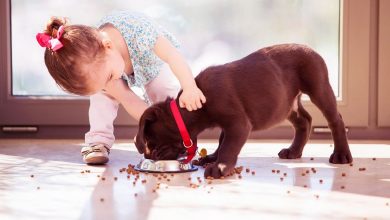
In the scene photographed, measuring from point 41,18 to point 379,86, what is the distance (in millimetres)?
1812

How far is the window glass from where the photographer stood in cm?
353

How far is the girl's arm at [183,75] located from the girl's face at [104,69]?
194mm

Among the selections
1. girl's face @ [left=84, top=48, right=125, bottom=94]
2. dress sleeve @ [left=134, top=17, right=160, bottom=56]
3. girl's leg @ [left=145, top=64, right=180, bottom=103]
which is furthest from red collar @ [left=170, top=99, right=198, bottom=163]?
girl's leg @ [left=145, top=64, right=180, bottom=103]

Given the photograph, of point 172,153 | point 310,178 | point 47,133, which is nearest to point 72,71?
point 172,153

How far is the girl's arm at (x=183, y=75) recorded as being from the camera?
7.55 ft

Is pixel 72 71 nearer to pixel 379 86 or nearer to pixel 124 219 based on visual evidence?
pixel 124 219

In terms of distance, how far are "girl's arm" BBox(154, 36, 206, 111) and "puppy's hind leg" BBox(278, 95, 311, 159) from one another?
573 millimetres

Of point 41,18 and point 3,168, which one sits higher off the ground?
point 41,18

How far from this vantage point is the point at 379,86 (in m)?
3.49

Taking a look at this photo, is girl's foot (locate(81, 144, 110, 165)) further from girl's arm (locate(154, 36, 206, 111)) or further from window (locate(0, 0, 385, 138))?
window (locate(0, 0, 385, 138))

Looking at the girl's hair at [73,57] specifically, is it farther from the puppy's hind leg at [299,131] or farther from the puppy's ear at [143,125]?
the puppy's hind leg at [299,131]

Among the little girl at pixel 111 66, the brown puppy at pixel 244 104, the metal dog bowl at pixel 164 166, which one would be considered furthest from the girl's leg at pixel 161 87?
the metal dog bowl at pixel 164 166

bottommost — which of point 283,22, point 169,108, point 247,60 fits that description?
point 169,108

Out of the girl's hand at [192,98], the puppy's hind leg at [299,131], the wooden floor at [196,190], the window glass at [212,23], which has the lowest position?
the wooden floor at [196,190]
